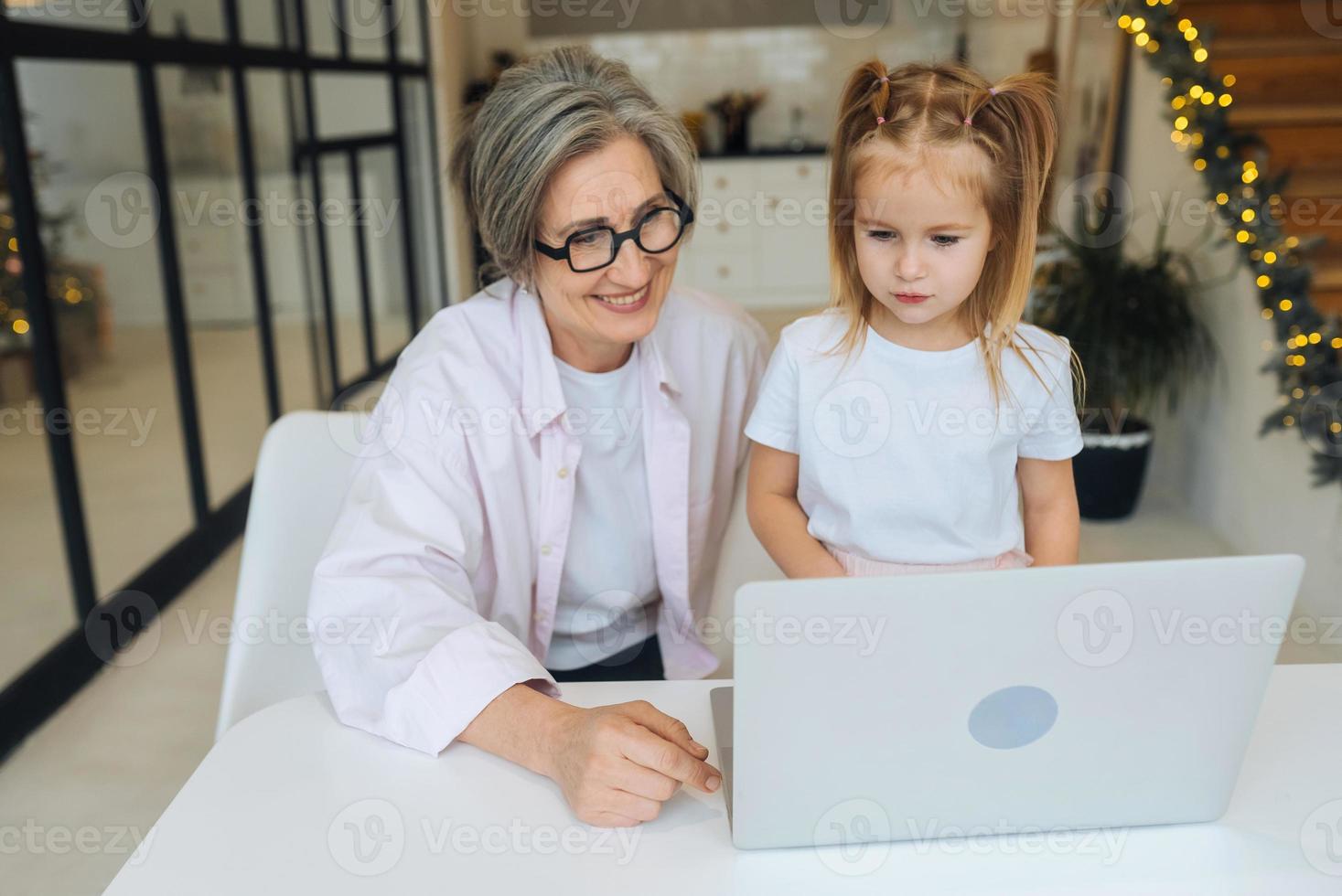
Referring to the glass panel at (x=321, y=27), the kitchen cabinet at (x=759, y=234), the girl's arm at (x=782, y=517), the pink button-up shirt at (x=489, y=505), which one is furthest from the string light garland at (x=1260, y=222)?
the kitchen cabinet at (x=759, y=234)

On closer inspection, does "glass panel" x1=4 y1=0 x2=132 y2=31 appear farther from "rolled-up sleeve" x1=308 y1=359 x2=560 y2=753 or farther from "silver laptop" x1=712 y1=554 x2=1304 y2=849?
"silver laptop" x1=712 y1=554 x2=1304 y2=849

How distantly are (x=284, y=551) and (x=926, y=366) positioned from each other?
81cm

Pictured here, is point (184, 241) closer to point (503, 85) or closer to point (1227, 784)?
point (503, 85)

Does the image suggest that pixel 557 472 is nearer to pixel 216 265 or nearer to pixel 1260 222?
pixel 1260 222

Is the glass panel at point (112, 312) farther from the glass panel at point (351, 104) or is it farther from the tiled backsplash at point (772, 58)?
the tiled backsplash at point (772, 58)

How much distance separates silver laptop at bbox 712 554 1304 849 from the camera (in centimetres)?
78

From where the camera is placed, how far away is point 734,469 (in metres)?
1.65

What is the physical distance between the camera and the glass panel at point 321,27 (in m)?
4.98

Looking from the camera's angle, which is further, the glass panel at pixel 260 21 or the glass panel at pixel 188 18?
the glass panel at pixel 260 21

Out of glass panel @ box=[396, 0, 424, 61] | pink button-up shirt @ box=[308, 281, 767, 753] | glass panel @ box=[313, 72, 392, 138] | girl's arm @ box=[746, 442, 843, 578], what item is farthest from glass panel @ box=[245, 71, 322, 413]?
girl's arm @ box=[746, 442, 843, 578]

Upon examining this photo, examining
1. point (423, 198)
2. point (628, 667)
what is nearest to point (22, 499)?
point (628, 667)

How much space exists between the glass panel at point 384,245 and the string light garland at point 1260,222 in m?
3.71

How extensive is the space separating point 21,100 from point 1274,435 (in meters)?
3.41

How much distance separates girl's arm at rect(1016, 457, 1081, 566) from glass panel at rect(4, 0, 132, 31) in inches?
100
